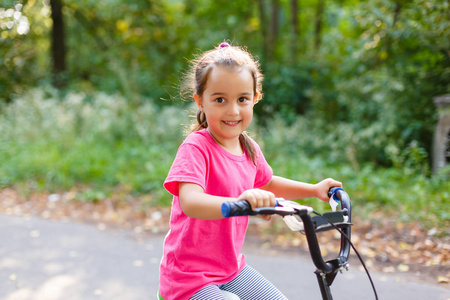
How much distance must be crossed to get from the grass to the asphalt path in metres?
1.06

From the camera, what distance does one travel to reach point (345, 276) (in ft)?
12.7

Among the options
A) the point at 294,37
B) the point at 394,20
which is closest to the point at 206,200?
the point at 394,20

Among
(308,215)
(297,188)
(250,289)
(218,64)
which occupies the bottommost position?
(250,289)

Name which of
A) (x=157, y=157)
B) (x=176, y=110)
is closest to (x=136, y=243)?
(x=157, y=157)

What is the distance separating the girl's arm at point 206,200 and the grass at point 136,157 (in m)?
3.56

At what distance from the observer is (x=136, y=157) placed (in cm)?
757

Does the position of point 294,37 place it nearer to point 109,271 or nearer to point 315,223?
A: point 109,271

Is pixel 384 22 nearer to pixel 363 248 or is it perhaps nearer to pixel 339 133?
pixel 339 133

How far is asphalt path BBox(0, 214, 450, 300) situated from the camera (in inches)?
142

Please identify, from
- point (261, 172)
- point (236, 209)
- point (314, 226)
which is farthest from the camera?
point (261, 172)

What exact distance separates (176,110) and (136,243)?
5.46 metres

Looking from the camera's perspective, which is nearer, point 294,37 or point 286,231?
point 286,231

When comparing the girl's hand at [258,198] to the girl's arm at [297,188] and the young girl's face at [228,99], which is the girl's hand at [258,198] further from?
the girl's arm at [297,188]

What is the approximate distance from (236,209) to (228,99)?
1.91ft
